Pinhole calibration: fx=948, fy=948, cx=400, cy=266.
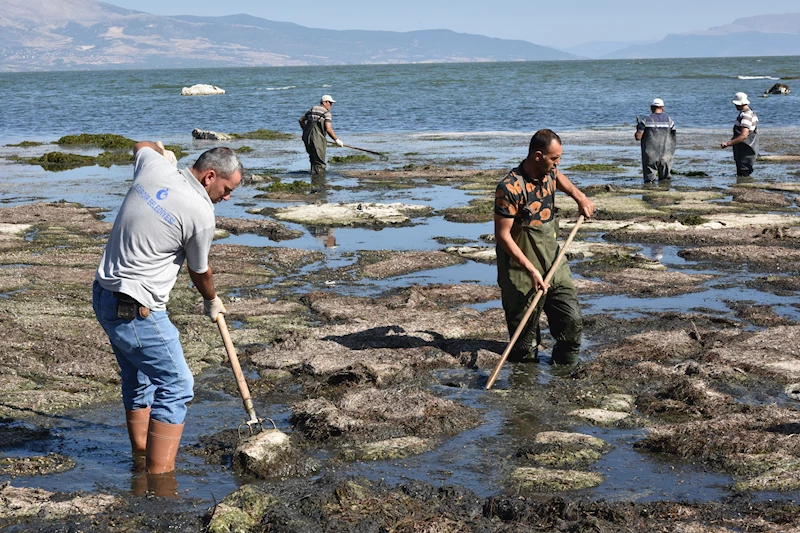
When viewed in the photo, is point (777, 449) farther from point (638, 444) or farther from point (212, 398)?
point (212, 398)

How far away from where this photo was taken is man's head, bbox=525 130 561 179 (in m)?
7.20

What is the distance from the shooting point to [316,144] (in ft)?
70.0

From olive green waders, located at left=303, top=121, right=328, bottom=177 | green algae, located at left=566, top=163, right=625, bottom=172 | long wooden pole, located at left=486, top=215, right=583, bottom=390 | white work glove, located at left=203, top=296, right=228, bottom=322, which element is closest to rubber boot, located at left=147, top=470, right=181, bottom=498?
white work glove, located at left=203, top=296, right=228, bottom=322

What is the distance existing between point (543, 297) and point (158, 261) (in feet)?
11.7

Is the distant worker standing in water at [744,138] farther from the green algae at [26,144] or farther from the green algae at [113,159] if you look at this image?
the green algae at [26,144]

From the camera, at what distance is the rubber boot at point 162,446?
18.1ft

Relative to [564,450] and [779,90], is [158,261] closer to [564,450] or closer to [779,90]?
[564,450]

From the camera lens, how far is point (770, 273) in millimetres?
11141

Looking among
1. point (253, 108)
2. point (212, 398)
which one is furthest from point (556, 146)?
point (253, 108)

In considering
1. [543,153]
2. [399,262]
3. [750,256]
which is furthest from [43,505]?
[750,256]

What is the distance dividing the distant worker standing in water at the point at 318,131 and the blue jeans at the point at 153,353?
50.0 feet

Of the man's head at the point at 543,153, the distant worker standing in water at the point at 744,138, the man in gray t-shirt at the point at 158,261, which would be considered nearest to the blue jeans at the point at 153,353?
the man in gray t-shirt at the point at 158,261

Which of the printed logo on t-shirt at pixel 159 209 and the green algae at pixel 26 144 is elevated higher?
the printed logo on t-shirt at pixel 159 209

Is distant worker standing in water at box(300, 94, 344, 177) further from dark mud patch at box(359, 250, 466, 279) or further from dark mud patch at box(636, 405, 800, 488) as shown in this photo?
dark mud patch at box(636, 405, 800, 488)
